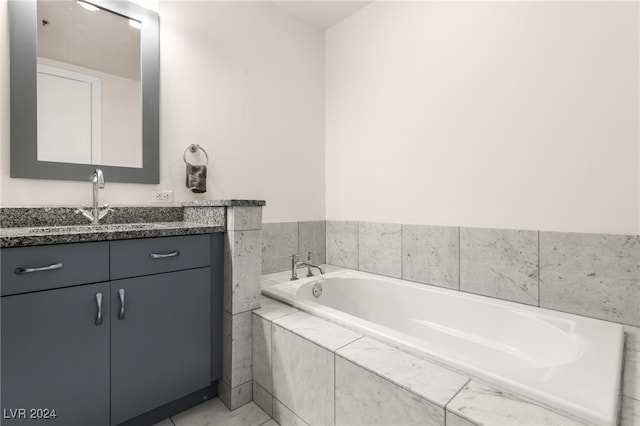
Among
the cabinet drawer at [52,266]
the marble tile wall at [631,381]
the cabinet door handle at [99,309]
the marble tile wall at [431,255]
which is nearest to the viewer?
the marble tile wall at [631,381]

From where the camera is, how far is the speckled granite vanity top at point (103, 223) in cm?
115

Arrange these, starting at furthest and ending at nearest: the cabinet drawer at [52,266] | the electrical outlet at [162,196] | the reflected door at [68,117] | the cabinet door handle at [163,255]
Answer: the electrical outlet at [162,196]
the reflected door at [68,117]
the cabinet door handle at [163,255]
the cabinet drawer at [52,266]

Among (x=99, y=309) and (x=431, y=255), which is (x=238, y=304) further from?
(x=431, y=255)

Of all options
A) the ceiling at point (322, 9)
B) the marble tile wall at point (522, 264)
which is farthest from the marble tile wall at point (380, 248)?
the ceiling at point (322, 9)

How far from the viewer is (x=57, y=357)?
1150 millimetres

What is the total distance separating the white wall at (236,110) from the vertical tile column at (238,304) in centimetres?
58

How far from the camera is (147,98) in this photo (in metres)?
1.83

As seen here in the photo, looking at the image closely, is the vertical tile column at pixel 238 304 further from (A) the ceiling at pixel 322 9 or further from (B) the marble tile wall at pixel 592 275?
(A) the ceiling at pixel 322 9

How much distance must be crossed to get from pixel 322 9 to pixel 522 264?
2.39 meters

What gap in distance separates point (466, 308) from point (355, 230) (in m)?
1.05

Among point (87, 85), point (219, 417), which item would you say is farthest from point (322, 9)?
point (219, 417)

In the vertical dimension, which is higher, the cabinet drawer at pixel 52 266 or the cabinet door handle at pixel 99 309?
the cabinet drawer at pixel 52 266

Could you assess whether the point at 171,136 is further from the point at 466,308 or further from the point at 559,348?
the point at 559,348

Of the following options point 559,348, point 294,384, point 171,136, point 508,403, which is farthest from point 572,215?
point 171,136
